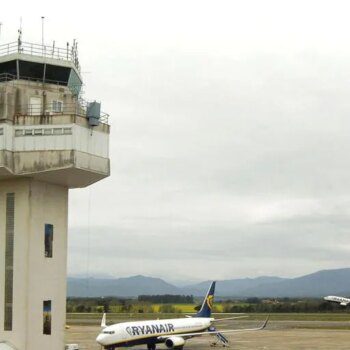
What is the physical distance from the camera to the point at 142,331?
Result: 2229 inches

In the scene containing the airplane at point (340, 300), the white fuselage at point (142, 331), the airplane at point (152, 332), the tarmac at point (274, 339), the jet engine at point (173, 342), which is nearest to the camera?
the white fuselage at point (142, 331)

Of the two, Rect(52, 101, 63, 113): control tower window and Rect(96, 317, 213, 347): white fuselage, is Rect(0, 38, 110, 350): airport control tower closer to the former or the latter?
Rect(52, 101, 63, 113): control tower window

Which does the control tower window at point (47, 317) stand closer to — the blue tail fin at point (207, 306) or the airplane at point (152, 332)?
the airplane at point (152, 332)

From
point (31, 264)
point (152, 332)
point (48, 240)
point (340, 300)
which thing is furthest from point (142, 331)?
point (340, 300)

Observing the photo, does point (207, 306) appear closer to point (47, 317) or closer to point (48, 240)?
point (47, 317)

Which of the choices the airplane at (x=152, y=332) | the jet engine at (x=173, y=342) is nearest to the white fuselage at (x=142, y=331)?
the airplane at (x=152, y=332)

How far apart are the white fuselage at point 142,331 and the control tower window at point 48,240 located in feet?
66.1

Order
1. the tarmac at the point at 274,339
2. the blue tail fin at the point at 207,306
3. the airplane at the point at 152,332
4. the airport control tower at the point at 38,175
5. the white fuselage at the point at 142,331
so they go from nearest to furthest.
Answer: the airport control tower at the point at 38,175 < the white fuselage at the point at 142,331 < the airplane at the point at 152,332 < the tarmac at the point at 274,339 < the blue tail fin at the point at 207,306

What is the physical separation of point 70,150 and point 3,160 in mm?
3516

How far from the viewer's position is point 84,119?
35406 mm

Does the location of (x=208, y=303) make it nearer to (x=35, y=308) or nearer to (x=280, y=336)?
(x=280, y=336)

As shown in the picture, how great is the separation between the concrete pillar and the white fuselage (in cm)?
1824

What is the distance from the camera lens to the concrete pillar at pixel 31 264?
113 feet

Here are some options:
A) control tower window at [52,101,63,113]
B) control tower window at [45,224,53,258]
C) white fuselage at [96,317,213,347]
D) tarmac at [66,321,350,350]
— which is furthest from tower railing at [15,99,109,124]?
tarmac at [66,321,350,350]
